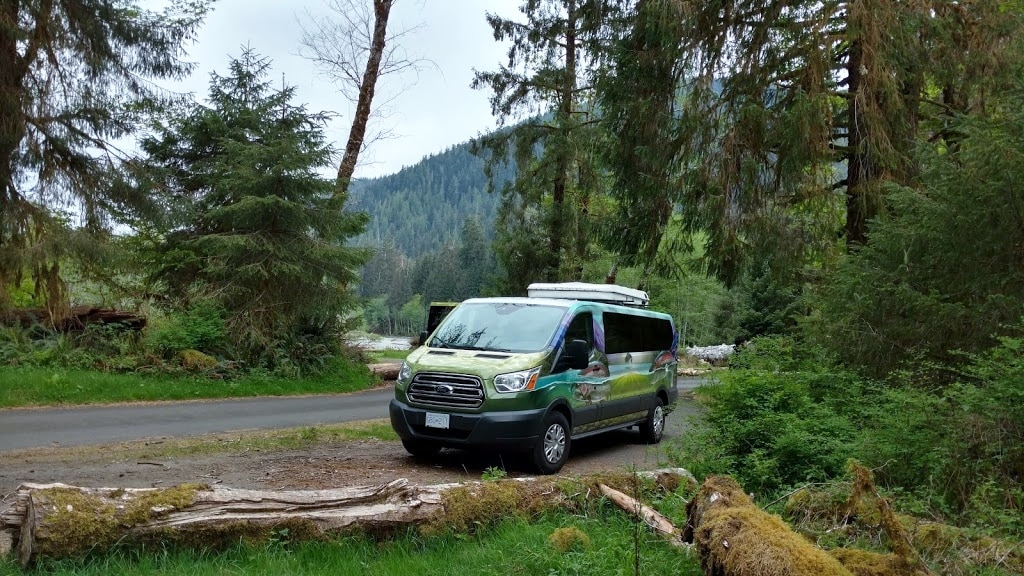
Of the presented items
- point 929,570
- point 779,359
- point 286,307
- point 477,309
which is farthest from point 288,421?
point 929,570

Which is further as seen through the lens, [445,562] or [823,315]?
[823,315]

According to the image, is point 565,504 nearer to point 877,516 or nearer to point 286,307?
point 877,516

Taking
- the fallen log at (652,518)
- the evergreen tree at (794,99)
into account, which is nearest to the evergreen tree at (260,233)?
the evergreen tree at (794,99)

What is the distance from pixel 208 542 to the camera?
16.3 ft

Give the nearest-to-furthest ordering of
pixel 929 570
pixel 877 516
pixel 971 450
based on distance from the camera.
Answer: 1. pixel 929 570
2. pixel 877 516
3. pixel 971 450

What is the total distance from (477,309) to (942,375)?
5833 millimetres

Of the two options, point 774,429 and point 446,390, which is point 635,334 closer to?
point 446,390

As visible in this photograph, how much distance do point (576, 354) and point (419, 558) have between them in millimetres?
5031

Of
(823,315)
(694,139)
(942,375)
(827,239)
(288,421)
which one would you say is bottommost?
(288,421)

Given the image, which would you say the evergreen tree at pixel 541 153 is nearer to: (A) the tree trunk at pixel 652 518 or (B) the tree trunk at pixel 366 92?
(B) the tree trunk at pixel 366 92

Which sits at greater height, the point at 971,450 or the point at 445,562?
the point at 971,450

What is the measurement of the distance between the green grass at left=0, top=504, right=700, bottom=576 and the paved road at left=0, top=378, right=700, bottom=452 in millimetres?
6299

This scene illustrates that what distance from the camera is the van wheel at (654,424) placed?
1216 cm

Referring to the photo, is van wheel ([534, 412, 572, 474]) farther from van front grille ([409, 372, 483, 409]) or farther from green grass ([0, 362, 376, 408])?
green grass ([0, 362, 376, 408])
